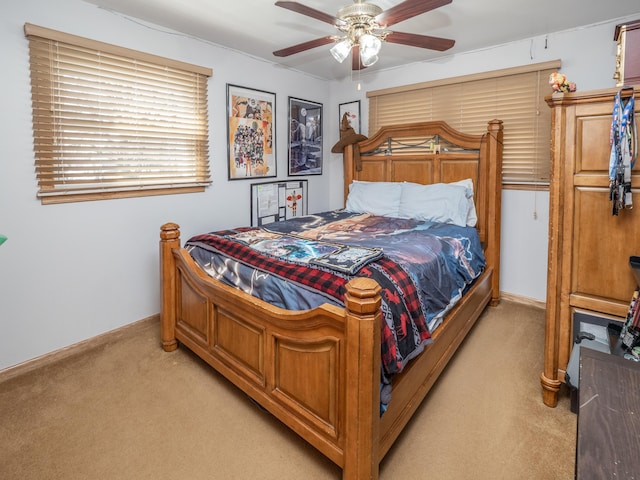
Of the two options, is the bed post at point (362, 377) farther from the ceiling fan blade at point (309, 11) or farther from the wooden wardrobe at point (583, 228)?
the ceiling fan blade at point (309, 11)

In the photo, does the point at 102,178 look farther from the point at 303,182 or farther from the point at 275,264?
the point at 303,182

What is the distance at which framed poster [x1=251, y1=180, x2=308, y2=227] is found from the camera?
12.4ft

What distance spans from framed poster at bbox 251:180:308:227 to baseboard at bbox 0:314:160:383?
1.39 m

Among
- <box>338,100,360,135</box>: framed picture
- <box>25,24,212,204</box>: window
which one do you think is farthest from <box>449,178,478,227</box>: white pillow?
<box>25,24,212,204</box>: window

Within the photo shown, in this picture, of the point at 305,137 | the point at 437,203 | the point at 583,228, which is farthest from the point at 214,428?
the point at 305,137

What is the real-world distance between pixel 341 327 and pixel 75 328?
7.14 feet

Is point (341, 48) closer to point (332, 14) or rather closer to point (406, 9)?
point (406, 9)

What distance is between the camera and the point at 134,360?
2.49m

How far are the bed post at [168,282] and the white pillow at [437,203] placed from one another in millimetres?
2002

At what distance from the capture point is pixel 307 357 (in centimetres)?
158

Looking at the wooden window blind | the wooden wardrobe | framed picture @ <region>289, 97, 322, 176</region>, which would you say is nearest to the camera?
the wooden wardrobe

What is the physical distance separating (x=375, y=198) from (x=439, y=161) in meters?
0.71

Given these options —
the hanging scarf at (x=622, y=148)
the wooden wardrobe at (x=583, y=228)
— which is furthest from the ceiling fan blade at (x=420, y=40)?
the hanging scarf at (x=622, y=148)

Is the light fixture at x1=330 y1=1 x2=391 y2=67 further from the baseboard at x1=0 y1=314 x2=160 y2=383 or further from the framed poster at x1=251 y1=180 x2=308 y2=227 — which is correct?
the baseboard at x1=0 y1=314 x2=160 y2=383
